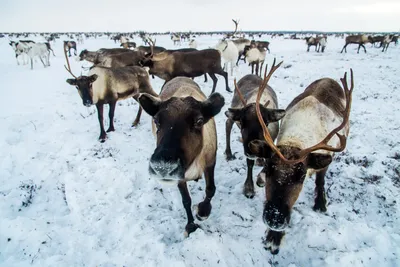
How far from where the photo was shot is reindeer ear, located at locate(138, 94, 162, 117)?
8.51 ft

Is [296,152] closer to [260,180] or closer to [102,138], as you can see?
[260,180]

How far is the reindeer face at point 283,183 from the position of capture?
2.20 meters

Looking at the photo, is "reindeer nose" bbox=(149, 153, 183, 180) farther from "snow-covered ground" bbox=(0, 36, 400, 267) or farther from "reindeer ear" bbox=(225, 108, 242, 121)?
"reindeer ear" bbox=(225, 108, 242, 121)

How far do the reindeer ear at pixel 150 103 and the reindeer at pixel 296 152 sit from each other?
1.11 meters

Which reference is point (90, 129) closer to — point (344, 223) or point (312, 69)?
point (344, 223)

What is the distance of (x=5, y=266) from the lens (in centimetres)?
267

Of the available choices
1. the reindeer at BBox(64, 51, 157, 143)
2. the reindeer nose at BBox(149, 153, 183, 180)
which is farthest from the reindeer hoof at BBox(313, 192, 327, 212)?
the reindeer at BBox(64, 51, 157, 143)

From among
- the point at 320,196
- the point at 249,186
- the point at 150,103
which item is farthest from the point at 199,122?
the point at 320,196

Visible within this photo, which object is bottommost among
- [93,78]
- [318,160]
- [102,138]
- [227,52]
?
[102,138]

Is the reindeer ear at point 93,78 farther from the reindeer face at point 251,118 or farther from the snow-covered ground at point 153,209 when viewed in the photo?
the reindeer face at point 251,118

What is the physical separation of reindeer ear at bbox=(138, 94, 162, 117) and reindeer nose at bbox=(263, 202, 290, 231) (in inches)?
62.3

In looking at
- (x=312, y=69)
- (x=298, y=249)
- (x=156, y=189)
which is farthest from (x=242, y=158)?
(x=312, y=69)

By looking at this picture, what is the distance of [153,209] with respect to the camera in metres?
3.63

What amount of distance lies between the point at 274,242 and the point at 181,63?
785 centimetres
